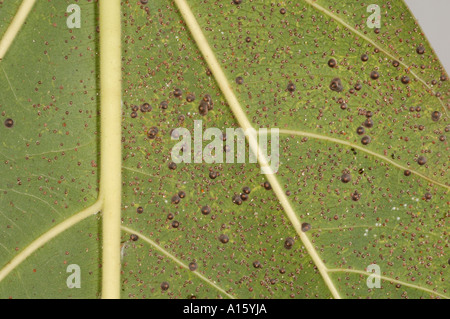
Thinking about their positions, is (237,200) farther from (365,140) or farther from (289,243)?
(365,140)

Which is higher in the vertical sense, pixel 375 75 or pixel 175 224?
pixel 375 75

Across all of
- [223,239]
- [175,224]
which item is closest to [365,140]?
[223,239]

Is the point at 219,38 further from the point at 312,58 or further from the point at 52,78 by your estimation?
the point at 52,78

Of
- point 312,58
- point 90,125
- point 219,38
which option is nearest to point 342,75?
point 312,58

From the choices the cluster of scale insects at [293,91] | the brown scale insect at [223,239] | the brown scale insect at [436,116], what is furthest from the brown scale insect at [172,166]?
the brown scale insect at [436,116]

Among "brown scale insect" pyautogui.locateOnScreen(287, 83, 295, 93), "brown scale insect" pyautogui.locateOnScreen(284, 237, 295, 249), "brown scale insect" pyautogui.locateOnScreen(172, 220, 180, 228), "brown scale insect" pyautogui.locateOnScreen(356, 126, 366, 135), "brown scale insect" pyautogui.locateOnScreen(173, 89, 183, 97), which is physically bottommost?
"brown scale insect" pyautogui.locateOnScreen(284, 237, 295, 249)

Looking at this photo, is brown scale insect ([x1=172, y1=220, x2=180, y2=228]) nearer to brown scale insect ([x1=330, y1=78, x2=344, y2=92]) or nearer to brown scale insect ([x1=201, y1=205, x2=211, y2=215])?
brown scale insect ([x1=201, y1=205, x2=211, y2=215])

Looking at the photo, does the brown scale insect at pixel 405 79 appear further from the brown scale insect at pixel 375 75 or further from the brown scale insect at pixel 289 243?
the brown scale insect at pixel 289 243

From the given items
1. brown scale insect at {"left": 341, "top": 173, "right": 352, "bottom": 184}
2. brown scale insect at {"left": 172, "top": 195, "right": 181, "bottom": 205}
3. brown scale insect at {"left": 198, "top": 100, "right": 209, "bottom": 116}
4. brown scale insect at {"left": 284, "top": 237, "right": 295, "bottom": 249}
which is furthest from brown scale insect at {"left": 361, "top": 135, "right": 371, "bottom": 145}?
brown scale insect at {"left": 172, "top": 195, "right": 181, "bottom": 205}
